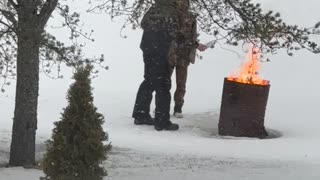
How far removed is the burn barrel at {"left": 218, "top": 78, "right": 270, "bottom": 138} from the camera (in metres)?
9.24

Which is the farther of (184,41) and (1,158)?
(184,41)

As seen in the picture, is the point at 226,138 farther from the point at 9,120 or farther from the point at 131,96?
the point at 131,96

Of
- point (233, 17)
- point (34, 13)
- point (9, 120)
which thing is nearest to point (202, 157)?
point (233, 17)

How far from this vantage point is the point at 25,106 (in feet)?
22.4

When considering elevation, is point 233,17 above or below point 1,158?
above

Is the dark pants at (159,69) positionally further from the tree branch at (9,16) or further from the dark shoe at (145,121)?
the tree branch at (9,16)

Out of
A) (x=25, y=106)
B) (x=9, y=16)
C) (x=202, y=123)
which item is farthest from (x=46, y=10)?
(x=202, y=123)

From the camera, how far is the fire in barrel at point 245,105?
924 cm

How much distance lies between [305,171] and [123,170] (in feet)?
6.30

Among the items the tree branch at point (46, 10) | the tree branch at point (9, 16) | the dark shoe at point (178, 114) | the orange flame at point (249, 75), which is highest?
the tree branch at point (46, 10)

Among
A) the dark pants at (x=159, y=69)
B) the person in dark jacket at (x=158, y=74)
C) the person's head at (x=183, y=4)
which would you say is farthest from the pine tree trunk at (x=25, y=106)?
the dark pants at (x=159, y=69)

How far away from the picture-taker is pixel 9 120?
10609 millimetres

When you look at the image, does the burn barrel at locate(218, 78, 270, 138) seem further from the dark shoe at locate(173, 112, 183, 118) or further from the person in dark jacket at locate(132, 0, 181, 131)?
the dark shoe at locate(173, 112, 183, 118)

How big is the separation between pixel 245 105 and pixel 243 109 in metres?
0.07
